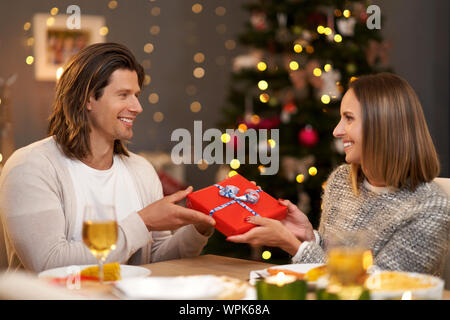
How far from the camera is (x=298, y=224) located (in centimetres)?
197

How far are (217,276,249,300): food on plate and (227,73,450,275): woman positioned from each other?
543 mm

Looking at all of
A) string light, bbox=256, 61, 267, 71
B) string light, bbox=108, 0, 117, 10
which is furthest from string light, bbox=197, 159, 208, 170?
string light, bbox=256, 61, 267, 71

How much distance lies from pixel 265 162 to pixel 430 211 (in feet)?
7.88

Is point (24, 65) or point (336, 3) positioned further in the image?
point (24, 65)

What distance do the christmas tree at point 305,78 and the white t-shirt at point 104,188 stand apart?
194cm

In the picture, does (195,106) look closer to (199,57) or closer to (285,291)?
(199,57)

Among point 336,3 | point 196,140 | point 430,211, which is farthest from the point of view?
point 196,140

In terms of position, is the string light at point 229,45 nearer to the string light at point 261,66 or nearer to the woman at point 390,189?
the string light at point 261,66

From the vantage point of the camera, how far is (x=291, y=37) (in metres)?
4.04

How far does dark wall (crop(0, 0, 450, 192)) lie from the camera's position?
4949 mm

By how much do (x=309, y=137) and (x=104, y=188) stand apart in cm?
214

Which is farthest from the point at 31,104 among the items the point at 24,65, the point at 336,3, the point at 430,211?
the point at 430,211

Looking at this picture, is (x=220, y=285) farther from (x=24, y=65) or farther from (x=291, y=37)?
(x=24, y=65)

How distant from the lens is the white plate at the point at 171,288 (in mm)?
1059
